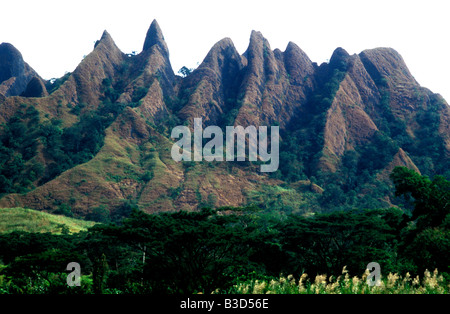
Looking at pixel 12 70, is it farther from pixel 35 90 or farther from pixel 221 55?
pixel 221 55

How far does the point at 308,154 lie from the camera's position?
84.4 metres

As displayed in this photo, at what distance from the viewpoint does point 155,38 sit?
102m

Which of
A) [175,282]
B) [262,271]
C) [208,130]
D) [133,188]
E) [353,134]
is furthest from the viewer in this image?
[353,134]

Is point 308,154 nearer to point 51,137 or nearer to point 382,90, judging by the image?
point 382,90

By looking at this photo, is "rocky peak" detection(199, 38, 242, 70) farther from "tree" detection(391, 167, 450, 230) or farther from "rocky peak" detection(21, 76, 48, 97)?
"tree" detection(391, 167, 450, 230)

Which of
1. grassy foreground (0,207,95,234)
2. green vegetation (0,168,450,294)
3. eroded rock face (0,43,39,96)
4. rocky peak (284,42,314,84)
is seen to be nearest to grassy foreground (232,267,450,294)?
green vegetation (0,168,450,294)

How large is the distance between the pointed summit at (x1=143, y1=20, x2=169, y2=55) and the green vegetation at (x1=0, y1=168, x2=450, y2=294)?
249 feet

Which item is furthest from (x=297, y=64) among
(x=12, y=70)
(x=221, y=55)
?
(x=12, y=70)

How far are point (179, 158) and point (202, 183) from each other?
7662 millimetres

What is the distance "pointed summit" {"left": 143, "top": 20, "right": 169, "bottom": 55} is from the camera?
332ft

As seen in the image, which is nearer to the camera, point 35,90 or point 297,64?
point 35,90

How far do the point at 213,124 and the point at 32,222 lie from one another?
48.6 m

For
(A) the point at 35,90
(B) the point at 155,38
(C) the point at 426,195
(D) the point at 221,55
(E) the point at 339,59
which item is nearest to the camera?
(C) the point at 426,195

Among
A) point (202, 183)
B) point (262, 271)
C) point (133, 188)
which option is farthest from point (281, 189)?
point (262, 271)
